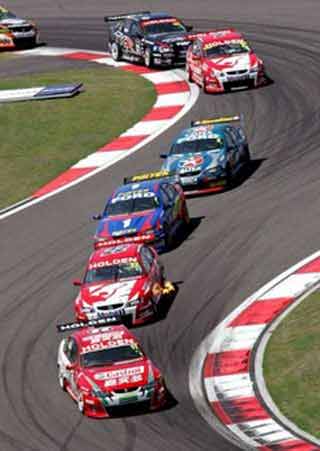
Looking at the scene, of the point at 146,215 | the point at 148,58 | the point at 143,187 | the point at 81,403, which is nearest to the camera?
the point at 81,403

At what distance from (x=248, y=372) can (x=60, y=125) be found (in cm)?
2133

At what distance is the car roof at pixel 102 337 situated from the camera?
28.6m

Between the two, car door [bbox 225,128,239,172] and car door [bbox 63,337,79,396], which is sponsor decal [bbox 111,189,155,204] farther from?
car door [bbox 63,337,79,396]

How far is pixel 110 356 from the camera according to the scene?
92.8 feet

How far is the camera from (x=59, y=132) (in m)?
48.0

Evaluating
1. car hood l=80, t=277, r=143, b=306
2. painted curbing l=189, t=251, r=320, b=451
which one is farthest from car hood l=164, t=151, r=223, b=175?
car hood l=80, t=277, r=143, b=306

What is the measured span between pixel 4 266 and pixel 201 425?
1192 centimetres

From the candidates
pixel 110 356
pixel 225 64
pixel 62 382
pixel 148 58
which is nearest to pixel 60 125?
pixel 225 64

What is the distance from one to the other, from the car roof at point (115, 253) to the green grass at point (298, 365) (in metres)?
4.07

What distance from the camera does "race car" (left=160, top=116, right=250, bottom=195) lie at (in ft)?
131

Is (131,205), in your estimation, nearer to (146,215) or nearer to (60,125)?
(146,215)

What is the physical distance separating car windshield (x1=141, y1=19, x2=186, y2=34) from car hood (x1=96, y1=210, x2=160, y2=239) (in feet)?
62.9

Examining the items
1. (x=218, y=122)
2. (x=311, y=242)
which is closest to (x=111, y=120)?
(x=218, y=122)

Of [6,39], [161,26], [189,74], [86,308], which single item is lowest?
[6,39]
